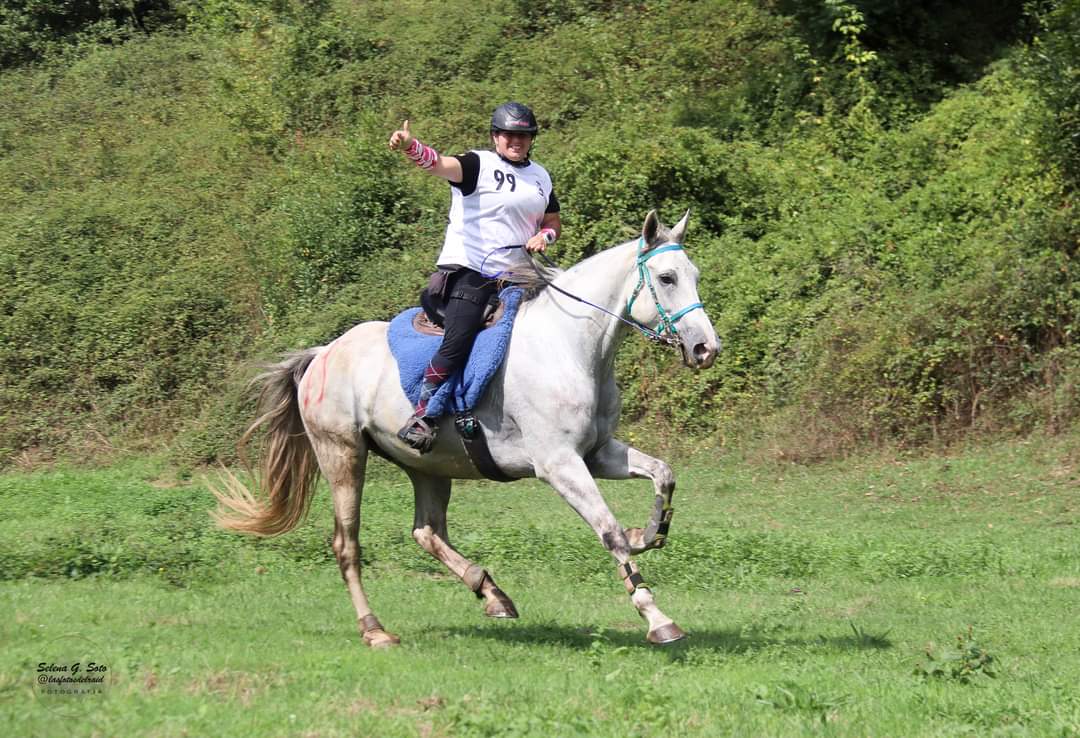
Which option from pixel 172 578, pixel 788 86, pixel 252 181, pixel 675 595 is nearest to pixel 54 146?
pixel 252 181

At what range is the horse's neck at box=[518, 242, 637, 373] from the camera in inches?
328

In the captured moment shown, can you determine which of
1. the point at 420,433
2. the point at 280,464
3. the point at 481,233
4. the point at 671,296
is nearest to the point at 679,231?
the point at 671,296

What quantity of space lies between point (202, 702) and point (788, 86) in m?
19.4

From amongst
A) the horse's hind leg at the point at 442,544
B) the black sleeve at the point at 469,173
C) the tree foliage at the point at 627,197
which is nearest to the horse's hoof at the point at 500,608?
the horse's hind leg at the point at 442,544

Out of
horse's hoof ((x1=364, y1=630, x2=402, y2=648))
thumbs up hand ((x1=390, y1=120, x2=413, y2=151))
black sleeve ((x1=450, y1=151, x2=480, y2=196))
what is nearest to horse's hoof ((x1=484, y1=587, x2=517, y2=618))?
horse's hoof ((x1=364, y1=630, x2=402, y2=648))

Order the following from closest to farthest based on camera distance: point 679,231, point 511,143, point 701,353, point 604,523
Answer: point 701,353 → point 604,523 → point 679,231 → point 511,143

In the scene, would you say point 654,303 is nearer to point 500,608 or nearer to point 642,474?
point 642,474

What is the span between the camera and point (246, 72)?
94.2 ft

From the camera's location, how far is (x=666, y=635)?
24.9 ft

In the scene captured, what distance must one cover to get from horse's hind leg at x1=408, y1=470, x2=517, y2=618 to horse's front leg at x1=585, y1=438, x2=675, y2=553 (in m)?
1.29

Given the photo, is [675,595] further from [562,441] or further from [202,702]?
[202,702]

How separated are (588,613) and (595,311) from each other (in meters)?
2.64

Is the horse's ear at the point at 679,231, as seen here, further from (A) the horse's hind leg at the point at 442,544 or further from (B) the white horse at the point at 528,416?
(A) the horse's hind leg at the point at 442,544

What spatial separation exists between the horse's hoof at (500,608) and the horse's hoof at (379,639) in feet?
2.75
